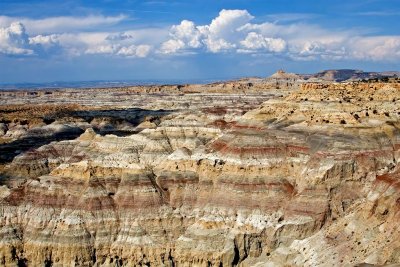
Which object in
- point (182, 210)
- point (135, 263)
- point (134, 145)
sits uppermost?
point (134, 145)

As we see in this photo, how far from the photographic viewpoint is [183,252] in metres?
66.2

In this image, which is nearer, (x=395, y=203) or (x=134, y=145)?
(x=395, y=203)

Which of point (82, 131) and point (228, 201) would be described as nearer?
point (228, 201)

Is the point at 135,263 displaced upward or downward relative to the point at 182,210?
downward

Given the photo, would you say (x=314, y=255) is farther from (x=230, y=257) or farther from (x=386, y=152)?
(x=386, y=152)

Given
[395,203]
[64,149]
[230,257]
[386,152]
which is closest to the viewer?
[395,203]

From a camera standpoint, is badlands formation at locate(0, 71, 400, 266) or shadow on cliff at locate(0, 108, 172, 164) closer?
badlands formation at locate(0, 71, 400, 266)

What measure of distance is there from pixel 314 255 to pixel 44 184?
34.9m

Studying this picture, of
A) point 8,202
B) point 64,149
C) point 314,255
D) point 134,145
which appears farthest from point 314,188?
point 64,149

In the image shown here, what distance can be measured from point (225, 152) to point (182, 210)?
9302mm

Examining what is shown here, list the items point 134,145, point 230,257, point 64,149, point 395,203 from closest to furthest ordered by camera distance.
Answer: point 395,203 < point 230,257 < point 134,145 < point 64,149

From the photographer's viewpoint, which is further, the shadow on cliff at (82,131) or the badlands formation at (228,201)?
the shadow on cliff at (82,131)

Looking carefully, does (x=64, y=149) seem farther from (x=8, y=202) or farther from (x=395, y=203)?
(x=395, y=203)

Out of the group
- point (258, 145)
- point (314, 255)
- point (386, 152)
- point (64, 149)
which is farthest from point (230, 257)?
point (64, 149)
